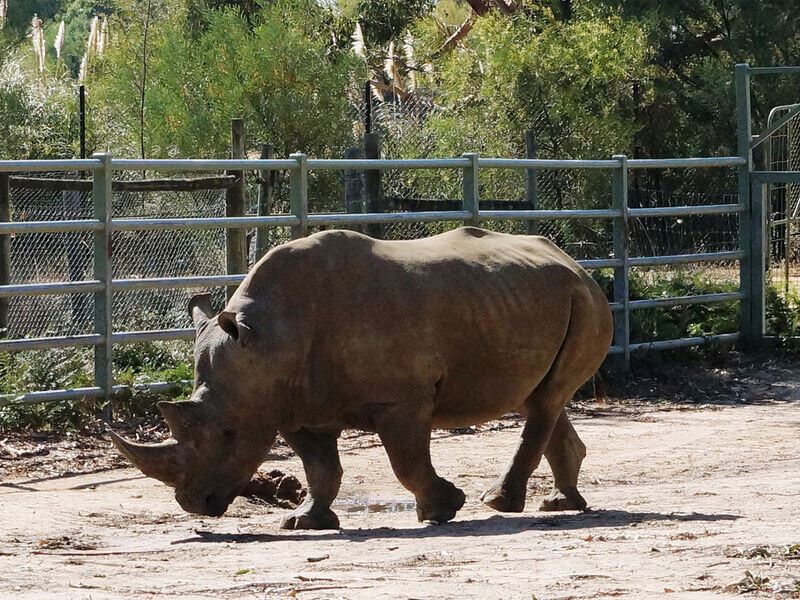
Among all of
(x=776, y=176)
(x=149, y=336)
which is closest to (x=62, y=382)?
(x=149, y=336)

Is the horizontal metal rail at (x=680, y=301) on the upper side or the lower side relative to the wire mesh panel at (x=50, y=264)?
lower

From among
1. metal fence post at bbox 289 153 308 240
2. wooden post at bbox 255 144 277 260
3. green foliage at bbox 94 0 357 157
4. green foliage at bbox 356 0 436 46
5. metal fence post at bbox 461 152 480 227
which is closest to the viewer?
metal fence post at bbox 289 153 308 240

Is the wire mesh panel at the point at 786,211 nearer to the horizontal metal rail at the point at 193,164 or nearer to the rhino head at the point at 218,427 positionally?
the horizontal metal rail at the point at 193,164

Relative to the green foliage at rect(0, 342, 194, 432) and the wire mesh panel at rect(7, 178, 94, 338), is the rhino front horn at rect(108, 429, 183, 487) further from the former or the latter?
the wire mesh panel at rect(7, 178, 94, 338)

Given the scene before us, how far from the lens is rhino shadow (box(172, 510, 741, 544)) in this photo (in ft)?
21.2

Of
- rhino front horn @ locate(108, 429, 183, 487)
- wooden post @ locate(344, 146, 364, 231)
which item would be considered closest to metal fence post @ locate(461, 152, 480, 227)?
wooden post @ locate(344, 146, 364, 231)

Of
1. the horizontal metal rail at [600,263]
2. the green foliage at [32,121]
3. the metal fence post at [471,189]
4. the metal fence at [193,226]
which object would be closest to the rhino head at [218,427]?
the metal fence at [193,226]

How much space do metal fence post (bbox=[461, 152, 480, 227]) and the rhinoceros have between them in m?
3.97

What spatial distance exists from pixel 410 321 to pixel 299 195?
375 centimetres

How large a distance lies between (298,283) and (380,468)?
2553 mm

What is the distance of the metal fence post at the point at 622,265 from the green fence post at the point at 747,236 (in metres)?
1.71

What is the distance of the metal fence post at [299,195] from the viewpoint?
1039cm

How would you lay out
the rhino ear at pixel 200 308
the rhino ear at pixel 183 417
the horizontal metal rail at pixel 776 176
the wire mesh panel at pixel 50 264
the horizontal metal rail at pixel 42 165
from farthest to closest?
1. the horizontal metal rail at pixel 776 176
2. the wire mesh panel at pixel 50 264
3. the horizontal metal rail at pixel 42 165
4. the rhino ear at pixel 200 308
5. the rhino ear at pixel 183 417

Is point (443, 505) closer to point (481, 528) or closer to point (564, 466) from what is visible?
point (481, 528)
